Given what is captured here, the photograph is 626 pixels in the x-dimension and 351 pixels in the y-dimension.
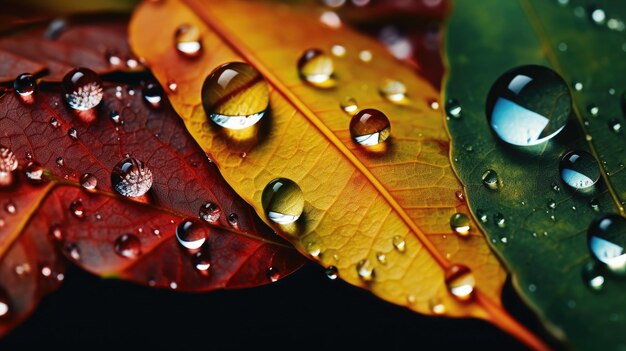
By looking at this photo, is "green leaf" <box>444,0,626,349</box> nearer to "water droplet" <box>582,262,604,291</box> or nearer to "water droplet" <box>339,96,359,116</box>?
"water droplet" <box>582,262,604,291</box>

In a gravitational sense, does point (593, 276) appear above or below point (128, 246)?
above

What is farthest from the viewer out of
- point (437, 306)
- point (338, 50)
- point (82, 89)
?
point (338, 50)

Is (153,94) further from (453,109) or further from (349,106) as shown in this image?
(453,109)

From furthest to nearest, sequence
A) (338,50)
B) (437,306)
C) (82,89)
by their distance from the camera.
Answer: (338,50) → (82,89) → (437,306)

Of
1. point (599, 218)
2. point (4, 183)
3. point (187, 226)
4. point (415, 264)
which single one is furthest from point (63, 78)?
point (599, 218)

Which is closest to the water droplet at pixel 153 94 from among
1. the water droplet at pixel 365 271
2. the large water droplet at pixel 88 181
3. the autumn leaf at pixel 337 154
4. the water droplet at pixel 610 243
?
the autumn leaf at pixel 337 154

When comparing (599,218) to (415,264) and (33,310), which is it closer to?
(415,264)

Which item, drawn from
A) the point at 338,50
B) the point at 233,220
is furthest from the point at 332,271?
the point at 338,50
